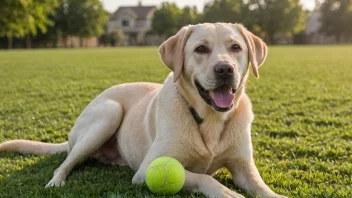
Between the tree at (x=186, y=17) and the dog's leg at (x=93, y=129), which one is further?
the tree at (x=186, y=17)

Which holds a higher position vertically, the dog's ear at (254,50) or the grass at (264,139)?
the dog's ear at (254,50)

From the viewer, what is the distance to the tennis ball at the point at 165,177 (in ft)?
10.1

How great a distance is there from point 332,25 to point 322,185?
71.7 m

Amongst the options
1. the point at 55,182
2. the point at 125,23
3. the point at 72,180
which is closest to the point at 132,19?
the point at 125,23

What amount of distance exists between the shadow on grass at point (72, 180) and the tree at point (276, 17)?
6252 centimetres

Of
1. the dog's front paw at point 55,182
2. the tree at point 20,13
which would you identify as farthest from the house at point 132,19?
the dog's front paw at point 55,182

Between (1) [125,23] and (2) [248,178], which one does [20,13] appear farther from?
(1) [125,23]

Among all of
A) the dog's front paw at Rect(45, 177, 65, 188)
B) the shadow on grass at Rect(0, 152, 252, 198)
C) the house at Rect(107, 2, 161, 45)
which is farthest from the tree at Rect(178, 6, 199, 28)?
the dog's front paw at Rect(45, 177, 65, 188)

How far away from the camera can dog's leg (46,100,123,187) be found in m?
4.13

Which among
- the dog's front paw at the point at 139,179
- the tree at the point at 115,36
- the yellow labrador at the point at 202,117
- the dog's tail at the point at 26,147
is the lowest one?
the tree at the point at 115,36

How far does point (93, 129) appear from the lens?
430 cm

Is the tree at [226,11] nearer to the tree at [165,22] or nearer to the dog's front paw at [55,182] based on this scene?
the tree at [165,22]

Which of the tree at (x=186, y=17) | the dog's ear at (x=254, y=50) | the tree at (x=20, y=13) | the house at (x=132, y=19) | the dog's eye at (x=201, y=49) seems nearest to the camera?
the dog's eye at (x=201, y=49)

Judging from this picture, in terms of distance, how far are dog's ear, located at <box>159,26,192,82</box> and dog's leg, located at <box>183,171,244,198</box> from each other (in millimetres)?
996
